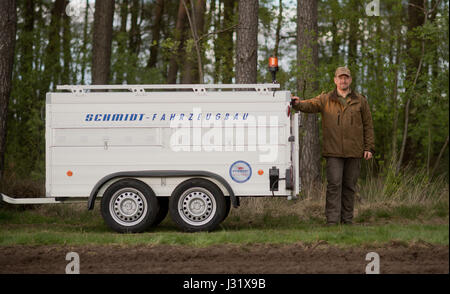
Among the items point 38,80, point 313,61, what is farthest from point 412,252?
point 38,80

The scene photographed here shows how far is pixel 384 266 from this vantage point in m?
6.10

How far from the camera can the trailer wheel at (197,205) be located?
8.59 metres

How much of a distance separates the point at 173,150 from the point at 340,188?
2.64 meters

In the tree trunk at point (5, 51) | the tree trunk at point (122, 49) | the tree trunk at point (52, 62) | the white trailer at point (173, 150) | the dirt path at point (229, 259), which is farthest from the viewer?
the tree trunk at point (122, 49)

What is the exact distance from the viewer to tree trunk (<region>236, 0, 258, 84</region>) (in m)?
12.1

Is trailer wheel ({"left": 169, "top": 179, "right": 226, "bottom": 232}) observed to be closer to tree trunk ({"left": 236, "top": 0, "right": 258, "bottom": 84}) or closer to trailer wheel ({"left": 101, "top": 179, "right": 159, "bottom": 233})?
trailer wheel ({"left": 101, "top": 179, "right": 159, "bottom": 233})

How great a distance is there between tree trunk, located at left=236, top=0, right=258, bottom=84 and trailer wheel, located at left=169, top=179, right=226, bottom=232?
4001mm

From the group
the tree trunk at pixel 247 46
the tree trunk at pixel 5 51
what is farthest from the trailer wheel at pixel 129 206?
the tree trunk at pixel 247 46

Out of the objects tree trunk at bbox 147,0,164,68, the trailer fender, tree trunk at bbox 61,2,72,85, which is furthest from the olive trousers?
tree trunk at bbox 147,0,164,68

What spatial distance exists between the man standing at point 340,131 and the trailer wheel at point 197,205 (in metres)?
1.75

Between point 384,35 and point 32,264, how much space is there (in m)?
11.8

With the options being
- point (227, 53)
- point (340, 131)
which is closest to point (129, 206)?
point (340, 131)

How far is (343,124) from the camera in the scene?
880 cm

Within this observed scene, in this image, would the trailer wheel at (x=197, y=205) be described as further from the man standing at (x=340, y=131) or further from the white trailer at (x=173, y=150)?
the man standing at (x=340, y=131)
